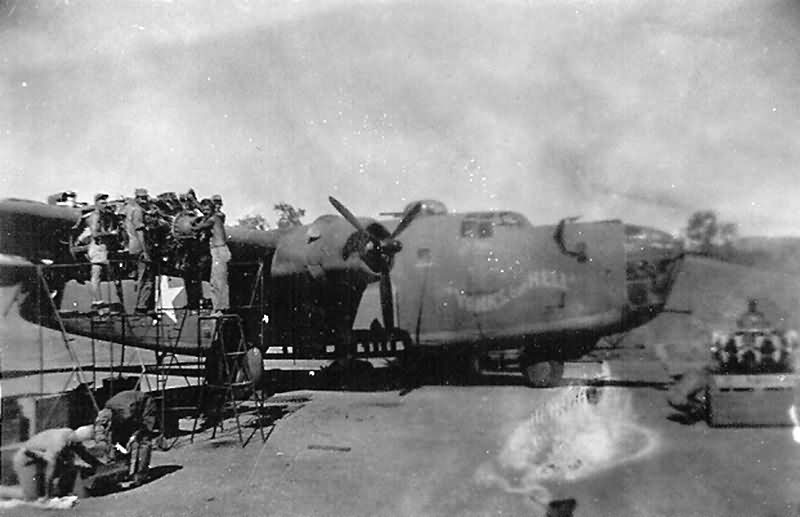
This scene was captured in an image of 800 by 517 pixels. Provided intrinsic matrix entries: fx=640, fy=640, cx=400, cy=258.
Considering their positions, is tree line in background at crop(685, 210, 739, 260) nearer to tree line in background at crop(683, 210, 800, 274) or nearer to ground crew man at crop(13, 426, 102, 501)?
tree line in background at crop(683, 210, 800, 274)

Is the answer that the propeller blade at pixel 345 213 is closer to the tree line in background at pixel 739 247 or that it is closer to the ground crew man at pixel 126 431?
the ground crew man at pixel 126 431

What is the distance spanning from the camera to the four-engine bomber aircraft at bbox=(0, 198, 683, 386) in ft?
39.4

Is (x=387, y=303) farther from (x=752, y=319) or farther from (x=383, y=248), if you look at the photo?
(x=752, y=319)

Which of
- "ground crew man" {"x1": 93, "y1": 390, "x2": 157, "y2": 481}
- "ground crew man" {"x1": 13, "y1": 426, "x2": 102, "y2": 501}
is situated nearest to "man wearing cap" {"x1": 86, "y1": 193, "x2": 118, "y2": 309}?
"ground crew man" {"x1": 93, "y1": 390, "x2": 157, "y2": 481}

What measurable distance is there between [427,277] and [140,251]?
19.3 ft

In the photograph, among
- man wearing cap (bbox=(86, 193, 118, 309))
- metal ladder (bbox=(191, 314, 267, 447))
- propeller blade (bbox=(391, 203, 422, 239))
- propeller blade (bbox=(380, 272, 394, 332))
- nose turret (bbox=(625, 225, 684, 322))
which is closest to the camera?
man wearing cap (bbox=(86, 193, 118, 309))

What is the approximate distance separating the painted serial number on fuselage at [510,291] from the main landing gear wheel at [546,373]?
153 centimetres

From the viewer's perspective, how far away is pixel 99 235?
411 inches

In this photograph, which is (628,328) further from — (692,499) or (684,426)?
(692,499)

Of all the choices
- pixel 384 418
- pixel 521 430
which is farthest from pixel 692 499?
pixel 384 418

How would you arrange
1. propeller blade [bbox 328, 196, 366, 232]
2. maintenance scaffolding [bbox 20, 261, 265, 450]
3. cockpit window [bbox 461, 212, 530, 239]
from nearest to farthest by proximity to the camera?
maintenance scaffolding [bbox 20, 261, 265, 450] → propeller blade [bbox 328, 196, 366, 232] → cockpit window [bbox 461, 212, 530, 239]

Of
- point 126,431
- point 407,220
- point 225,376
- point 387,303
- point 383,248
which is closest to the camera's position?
point 126,431

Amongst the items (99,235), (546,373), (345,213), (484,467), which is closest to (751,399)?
(484,467)

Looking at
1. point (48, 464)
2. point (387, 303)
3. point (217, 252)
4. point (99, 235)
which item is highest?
point (99, 235)
